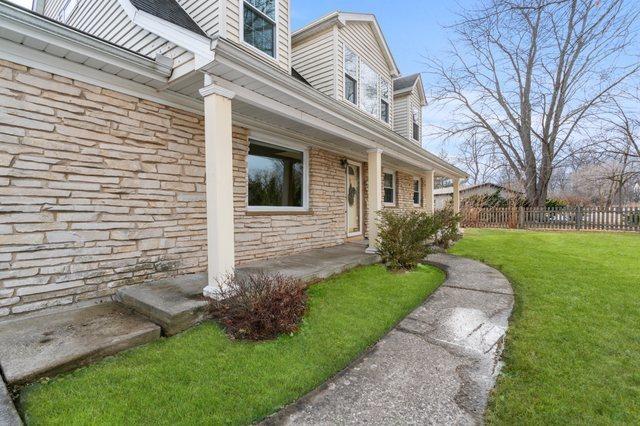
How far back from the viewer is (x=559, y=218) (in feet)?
50.6

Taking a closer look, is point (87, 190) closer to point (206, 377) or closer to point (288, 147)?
point (206, 377)

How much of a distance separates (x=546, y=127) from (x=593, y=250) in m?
14.7

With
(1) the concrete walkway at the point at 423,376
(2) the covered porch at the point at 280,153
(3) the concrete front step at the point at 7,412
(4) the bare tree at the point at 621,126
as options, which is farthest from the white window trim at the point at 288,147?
(4) the bare tree at the point at 621,126

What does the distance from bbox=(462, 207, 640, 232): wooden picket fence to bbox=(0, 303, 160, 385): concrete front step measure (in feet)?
42.2

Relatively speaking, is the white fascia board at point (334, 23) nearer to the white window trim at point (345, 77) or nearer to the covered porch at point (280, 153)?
the white window trim at point (345, 77)

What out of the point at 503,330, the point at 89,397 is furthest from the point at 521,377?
the point at 89,397

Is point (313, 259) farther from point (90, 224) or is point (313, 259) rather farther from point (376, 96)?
point (376, 96)

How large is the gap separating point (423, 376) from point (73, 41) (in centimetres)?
468

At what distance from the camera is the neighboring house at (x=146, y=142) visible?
10.7ft

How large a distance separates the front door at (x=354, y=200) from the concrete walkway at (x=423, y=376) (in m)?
4.82

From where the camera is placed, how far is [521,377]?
2357 millimetres

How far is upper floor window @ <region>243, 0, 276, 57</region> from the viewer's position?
5.69 meters

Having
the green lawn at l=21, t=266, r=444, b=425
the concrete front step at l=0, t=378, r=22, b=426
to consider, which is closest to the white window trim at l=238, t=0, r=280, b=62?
the green lawn at l=21, t=266, r=444, b=425

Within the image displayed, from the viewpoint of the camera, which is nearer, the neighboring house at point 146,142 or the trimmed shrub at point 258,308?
the trimmed shrub at point 258,308
